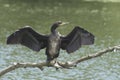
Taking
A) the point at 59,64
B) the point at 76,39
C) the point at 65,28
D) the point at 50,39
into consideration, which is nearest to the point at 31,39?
the point at 50,39

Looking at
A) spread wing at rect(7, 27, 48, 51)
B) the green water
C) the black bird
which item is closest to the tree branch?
the black bird

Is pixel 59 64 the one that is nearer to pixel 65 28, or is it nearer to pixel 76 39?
pixel 76 39

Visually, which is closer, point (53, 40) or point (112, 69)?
point (53, 40)

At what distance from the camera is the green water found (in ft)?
61.0

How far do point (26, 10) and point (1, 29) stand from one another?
10629 millimetres

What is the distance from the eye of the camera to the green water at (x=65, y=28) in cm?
1858

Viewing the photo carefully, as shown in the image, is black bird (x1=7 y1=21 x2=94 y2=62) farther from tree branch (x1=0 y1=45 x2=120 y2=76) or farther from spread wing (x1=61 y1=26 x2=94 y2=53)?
tree branch (x1=0 y1=45 x2=120 y2=76)

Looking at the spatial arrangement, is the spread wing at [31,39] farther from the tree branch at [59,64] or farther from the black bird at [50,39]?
the tree branch at [59,64]

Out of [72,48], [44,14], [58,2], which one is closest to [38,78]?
[72,48]

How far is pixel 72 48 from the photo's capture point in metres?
8.68

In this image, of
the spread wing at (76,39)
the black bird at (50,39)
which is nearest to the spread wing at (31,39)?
the black bird at (50,39)

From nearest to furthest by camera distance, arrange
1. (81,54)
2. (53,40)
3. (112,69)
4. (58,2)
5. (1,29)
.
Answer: (53,40) → (112,69) → (81,54) → (1,29) → (58,2)

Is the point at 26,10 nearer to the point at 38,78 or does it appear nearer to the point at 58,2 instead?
the point at 58,2

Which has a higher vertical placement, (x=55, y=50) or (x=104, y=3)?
(x=55, y=50)
